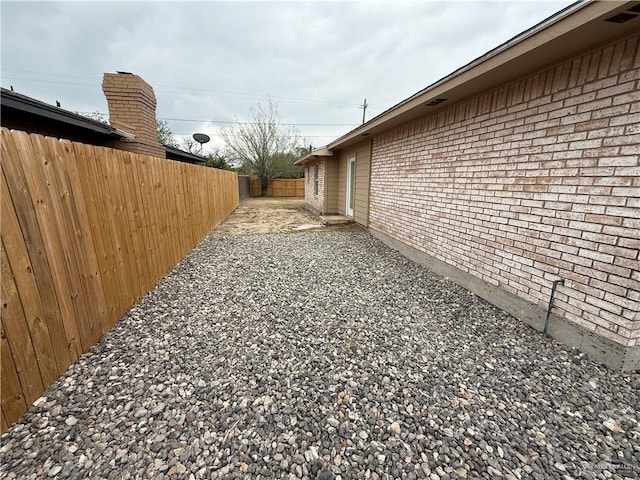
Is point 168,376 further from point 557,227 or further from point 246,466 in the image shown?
point 557,227

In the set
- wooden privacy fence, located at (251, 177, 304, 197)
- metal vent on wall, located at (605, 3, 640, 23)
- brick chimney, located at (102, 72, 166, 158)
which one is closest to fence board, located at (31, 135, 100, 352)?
metal vent on wall, located at (605, 3, 640, 23)

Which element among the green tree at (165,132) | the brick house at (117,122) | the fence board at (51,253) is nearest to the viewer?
the fence board at (51,253)

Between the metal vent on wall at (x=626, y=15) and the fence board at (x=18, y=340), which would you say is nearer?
the fence board at (x=18, y=340)

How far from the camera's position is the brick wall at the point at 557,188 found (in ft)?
7.05

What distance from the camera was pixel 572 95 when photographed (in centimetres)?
251

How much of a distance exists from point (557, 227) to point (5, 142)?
14.4ft

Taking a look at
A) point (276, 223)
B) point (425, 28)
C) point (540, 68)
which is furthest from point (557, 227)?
point (276, 223)

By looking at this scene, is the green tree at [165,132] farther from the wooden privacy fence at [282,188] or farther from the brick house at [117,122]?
the brick house at [117,122]

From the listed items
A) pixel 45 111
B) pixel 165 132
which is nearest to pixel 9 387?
pixel 45 111

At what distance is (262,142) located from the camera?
2150 cm

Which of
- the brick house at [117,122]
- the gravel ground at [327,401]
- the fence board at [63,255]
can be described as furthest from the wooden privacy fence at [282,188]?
the fence board at [63,255]

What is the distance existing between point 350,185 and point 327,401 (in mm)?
8402

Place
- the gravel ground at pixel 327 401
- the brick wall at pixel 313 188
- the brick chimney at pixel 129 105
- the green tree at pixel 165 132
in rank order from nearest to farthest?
the gravel ground at pixel 327 401 → the brick chimney at pixel 129 105 → the brick wall at pixel 313 188 → the green tree at pixel 165 132

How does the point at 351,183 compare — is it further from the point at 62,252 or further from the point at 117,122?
the point at 62,252
